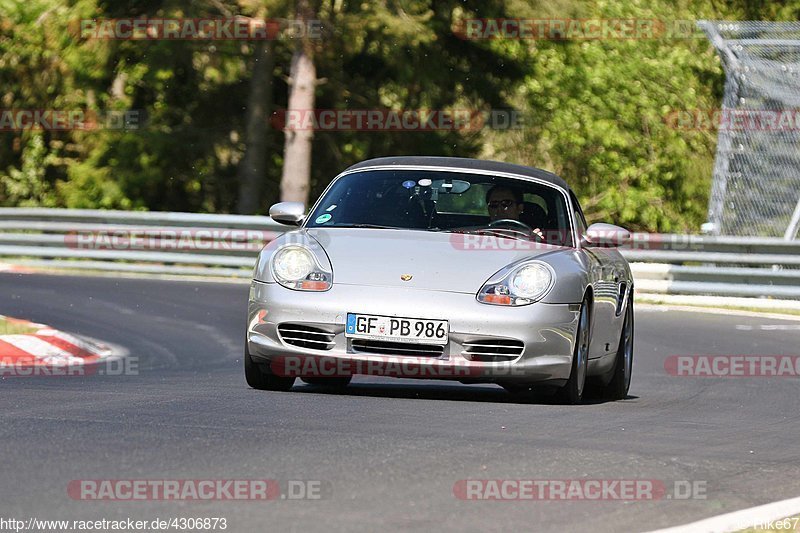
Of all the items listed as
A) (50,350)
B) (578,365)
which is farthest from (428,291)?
(50,350)

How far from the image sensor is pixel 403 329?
27.4 feet

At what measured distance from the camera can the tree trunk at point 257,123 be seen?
28.6 metres

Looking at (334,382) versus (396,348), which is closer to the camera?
(396,348)

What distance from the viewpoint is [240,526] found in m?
4.84

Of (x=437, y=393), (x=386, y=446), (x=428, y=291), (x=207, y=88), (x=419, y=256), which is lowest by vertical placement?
(x=437, y=393)

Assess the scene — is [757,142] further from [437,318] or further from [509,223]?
[437,318]

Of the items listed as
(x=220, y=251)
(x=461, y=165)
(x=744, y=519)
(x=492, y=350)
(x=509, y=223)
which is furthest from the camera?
(x=220, y=251)

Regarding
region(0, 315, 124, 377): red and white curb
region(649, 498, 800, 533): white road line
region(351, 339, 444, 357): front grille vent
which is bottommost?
region(0, 315, 124, 377): red and white curb

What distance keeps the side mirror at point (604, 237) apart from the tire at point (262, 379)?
2030 mm

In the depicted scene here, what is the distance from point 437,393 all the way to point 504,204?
3.97ft

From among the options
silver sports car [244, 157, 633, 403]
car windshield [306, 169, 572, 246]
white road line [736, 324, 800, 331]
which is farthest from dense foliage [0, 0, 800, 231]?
silver sports car [244, 157, 633, 403]

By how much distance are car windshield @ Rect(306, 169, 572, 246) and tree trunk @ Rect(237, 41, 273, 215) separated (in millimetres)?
18976

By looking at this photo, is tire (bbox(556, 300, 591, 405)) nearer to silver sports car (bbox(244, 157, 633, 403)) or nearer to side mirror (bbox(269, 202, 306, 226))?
silver sports car (bbox(244, 157, 633, 403))

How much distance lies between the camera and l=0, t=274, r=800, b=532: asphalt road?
5.20 metres
